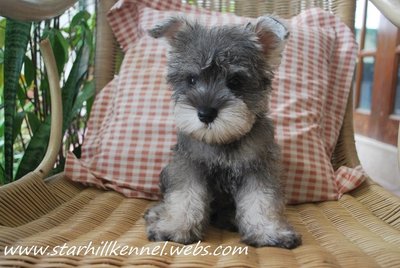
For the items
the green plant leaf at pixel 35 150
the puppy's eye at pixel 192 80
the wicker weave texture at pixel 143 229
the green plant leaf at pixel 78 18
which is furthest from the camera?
the green plant leaf at pixel 78 18

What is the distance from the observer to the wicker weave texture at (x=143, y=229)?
869 millimetres

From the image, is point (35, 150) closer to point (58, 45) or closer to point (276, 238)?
point (58, 45)

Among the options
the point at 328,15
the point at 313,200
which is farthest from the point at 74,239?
the point at 328,15

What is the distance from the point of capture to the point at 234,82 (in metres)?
1.09

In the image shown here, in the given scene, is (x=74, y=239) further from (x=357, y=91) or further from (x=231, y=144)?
(x=357, y=91)

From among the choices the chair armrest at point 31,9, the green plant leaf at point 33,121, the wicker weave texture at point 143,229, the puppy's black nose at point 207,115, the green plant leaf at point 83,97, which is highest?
the chair armrest at point 31,9

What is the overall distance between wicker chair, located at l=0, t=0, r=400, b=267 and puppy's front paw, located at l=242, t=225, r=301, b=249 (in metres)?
0.02

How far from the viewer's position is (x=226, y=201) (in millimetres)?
1228

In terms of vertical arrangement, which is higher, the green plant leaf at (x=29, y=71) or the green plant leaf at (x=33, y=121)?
the green plant leaf at (x=29, y=71)

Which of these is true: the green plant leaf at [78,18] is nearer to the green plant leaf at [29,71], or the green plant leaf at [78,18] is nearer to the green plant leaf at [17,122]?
the green plant leaf at [29,71]

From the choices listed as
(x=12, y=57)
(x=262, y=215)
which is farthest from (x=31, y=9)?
(x=262, y=215)

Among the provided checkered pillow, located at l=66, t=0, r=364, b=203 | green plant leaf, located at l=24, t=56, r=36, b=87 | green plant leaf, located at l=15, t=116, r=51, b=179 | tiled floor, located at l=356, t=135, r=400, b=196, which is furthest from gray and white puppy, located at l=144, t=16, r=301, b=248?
tiled floor, located at l=356, t=135, r=400, b=196

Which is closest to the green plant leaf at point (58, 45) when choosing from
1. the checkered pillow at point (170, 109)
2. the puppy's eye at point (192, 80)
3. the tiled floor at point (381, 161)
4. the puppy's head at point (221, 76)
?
the checkered pillow at point (170, 109)

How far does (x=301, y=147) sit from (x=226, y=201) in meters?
0.37
